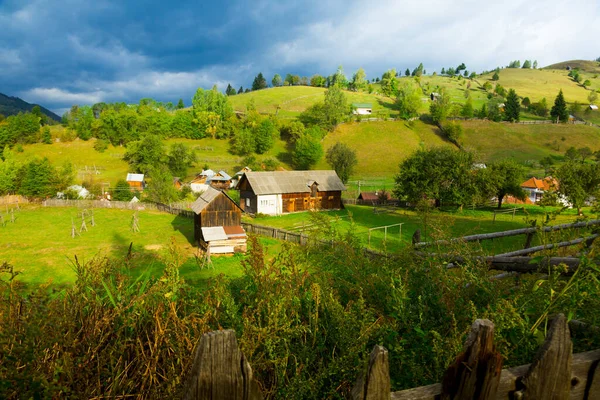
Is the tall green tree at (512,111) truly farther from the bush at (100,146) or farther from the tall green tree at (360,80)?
the bush at (100,146)

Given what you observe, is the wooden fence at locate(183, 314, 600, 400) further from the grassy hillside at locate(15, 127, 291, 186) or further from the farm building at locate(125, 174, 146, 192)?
the grassy hillside at locate(15, 127, 291, 186)

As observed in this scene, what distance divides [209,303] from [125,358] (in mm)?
577

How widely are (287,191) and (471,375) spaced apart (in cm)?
3646

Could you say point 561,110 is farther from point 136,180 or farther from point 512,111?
point 136,180

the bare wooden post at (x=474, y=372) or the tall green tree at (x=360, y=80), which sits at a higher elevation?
the tall green tree at (x=360, y=80)

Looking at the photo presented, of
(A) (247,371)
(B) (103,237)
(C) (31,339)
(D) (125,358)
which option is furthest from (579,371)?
(B) (103,237)

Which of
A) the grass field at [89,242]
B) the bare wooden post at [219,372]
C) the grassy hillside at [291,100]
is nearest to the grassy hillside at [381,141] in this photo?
the grassy hillside at [291,100]

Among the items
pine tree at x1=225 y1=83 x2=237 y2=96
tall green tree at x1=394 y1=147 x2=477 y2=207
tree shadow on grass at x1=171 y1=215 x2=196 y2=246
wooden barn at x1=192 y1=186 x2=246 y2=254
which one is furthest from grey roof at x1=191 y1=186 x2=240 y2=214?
pine tree at x1=225 y1=83 x2=237 y2=96

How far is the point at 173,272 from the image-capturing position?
2.60 m

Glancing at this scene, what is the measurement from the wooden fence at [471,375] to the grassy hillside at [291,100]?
9635 cm

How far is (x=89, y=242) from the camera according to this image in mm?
25562

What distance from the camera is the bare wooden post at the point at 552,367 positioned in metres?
1.41

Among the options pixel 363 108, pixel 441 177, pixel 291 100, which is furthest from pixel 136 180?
pixel 363 108

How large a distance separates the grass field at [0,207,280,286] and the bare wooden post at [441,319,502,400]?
47.2ft
